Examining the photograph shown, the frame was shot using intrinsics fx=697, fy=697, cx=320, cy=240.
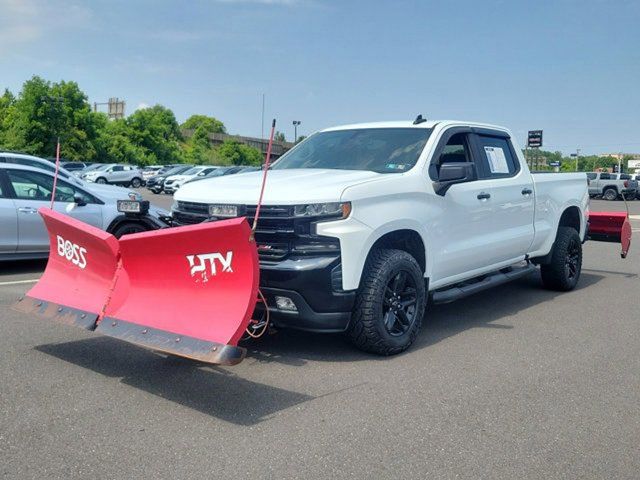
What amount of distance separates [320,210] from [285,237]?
13.1 inches

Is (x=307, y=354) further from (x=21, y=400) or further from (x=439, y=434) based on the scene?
(x=21, y=400)

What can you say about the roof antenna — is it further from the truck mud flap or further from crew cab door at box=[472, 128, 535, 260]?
the truck mud flap

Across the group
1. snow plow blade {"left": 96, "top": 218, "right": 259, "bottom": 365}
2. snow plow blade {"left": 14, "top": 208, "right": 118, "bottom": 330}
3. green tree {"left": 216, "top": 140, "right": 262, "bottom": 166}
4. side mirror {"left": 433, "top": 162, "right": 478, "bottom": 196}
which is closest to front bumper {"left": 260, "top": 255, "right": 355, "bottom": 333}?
snow plow blade {"left": 96, "top": 218, "right": 259, "bottom": 365}

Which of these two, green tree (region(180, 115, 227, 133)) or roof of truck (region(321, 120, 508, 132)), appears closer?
roof of truck (region(321, 120, 508, 132))

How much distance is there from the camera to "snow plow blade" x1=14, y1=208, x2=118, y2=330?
5105 mm

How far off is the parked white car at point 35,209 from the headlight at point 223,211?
3.56 meters

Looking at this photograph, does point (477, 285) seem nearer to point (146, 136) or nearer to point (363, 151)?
point (363, 151)

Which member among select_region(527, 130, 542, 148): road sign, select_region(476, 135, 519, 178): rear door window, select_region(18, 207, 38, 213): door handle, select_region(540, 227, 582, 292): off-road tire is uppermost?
select_region(527, 130, 542, 148): road sign

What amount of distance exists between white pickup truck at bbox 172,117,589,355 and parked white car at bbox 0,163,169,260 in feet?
11.3

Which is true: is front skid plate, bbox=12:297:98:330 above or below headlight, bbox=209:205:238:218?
below

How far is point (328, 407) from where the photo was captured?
450 centimetres

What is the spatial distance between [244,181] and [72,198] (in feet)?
16.8

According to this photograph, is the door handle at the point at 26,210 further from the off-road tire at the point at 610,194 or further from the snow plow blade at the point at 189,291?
the off-road tire at the point at 610,194

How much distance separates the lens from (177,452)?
3.79 metres
